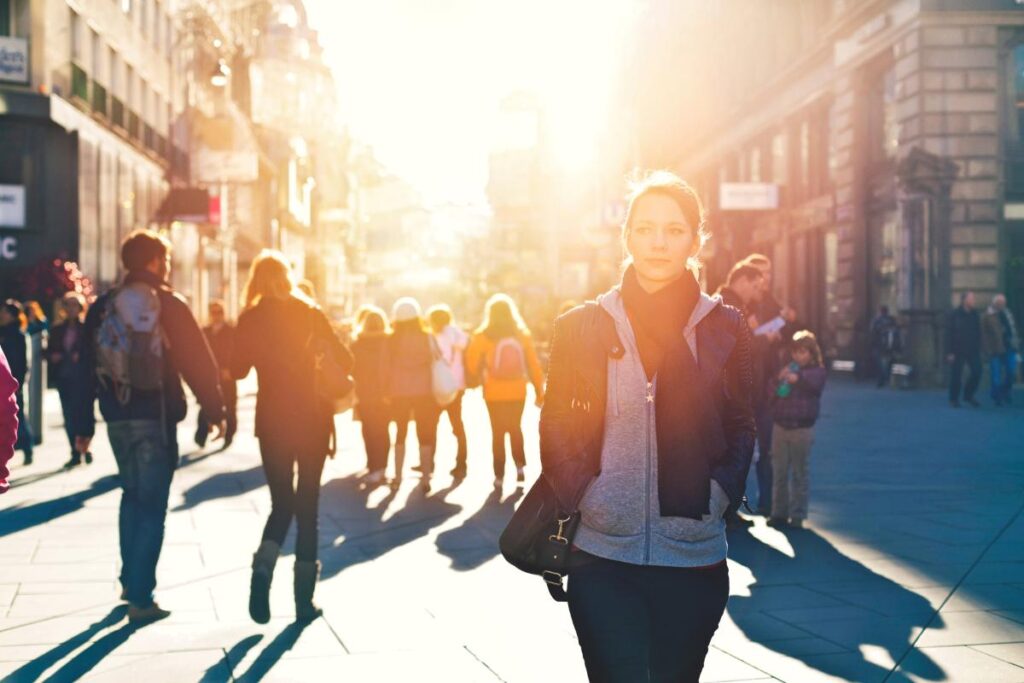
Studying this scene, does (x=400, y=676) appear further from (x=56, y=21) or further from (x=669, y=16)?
(x=669, y=16)

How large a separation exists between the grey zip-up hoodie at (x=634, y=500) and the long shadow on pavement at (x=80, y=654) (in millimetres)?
2850

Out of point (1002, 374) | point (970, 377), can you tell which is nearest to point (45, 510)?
point (970, 377)

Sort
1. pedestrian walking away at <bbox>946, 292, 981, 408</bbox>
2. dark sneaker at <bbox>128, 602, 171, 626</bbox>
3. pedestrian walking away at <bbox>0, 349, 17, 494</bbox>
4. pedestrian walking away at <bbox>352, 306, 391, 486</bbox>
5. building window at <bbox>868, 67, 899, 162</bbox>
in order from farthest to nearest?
building window at <bbox>868, 67, 899, 162</bbox>, pedestrian walking away at <bbox>946, 292, 981, 408</bbox>, pedestrian walking away at <bbox>352, 306, 391, 486</bbox>, dark sneaker at <bbox>128, 602, 171, 626</bbox>, pedestrian walking away at <bbox>0, 349, 17, 494</bbox>

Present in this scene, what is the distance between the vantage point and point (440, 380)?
39.4 ft

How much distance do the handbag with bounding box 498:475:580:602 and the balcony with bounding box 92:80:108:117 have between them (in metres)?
32.3

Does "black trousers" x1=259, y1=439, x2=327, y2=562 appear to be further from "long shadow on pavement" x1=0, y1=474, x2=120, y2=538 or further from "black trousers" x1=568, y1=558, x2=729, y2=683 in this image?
"black trousers" x1=568, y1=558, x2=729, y2=683

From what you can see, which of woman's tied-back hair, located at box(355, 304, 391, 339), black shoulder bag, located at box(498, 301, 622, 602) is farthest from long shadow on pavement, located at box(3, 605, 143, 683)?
woman's tied-back hair, located at box(355, 304, 391, 339)

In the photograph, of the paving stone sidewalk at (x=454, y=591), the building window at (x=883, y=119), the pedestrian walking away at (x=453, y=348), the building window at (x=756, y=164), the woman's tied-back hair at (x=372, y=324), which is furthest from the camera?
the building window at (x=756, y=164)

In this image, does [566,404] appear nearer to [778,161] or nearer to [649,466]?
[649,466]

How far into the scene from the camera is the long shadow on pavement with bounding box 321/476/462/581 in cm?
805

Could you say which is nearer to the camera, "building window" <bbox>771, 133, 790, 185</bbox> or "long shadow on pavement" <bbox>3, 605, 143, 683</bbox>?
"long shadow on pavement" <bbox>3, 605, 143, 683</bbox>

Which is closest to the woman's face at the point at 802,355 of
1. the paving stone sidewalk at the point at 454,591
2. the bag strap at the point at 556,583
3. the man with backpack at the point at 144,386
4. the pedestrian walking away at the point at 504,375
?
the paving stone sidewalk at the point at 454,591

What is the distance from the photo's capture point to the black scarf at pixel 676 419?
3.12m

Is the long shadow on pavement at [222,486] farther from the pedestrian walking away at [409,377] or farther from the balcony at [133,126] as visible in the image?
the balcony at [133,126]
